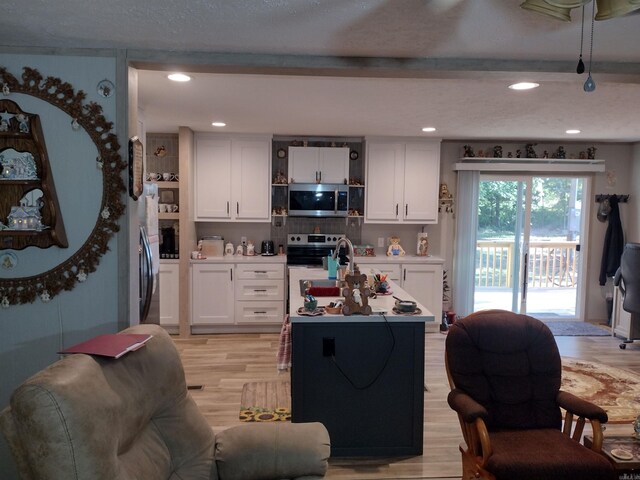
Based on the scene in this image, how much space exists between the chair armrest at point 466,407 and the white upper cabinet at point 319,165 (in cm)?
398

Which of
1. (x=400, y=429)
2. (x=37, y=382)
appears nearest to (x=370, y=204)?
(x=400, y=429)

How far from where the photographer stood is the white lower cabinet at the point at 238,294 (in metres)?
5.87

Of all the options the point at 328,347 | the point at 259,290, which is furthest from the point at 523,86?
the point at 259,290

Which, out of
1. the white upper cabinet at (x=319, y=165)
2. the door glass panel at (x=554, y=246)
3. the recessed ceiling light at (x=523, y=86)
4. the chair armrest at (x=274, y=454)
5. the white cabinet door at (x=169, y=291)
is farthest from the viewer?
the door glass panel at (x=554, y=246)

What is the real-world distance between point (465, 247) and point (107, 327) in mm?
4847

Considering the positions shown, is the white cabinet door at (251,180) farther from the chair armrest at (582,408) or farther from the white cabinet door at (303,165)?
the chair armrest at (582,408)

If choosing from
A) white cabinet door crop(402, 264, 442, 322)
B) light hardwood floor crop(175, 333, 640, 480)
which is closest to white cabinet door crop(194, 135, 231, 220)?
light hardwood floor crop(175, 333, 640, 480)

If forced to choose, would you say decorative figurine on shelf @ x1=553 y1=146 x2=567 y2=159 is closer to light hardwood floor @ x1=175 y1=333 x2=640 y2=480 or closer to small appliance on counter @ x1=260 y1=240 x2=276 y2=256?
light hardwood floor @ x1=175 y1=333 x2=640 y2=480

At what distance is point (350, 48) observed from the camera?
8.32ft

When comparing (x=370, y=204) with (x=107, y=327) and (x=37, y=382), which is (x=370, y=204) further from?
(x=37, y=382)

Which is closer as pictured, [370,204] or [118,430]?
[118,430]

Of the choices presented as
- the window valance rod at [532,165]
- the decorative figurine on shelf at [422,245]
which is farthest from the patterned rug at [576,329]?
the window valance rod at [532,165]

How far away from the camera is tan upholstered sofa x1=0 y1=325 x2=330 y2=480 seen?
1.36 m

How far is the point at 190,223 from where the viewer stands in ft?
19.3
